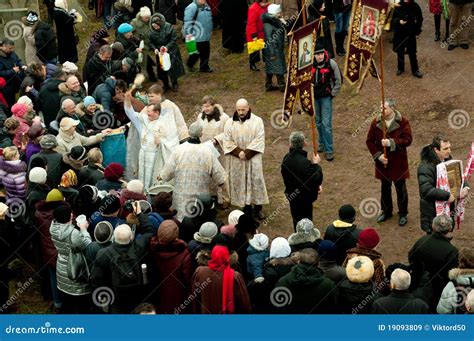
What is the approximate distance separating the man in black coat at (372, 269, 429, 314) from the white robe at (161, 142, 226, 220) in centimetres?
428

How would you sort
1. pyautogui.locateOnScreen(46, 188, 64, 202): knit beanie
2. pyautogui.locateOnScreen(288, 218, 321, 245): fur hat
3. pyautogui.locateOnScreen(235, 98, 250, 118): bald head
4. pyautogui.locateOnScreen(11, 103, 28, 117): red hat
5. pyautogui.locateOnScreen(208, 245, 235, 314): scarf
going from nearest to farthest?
pyautogui.locateOnScreen(208, 245, 235, 314): scarf
pyautogui.locateOnScreen(288, 218, 321, 245): fur hat
pyautogui.locateOnScreen(46, 188, 64, 202): knit beanie
pyautogui.locateOnScreen(235, 98, 250, 118): bald head
pyautogui.locateOnScreen(11, 103, 28, 117): red hat

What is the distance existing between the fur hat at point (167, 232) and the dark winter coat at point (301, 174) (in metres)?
2.73

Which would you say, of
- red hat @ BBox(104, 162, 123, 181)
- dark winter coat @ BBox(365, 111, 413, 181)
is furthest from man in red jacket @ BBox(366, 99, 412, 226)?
red hat @ BBox(104, 162, 123, 181)

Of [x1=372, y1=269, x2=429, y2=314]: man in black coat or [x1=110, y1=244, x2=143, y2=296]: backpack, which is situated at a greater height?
[x1=372, y1=269, x2=429, y2=314]: man in black coat

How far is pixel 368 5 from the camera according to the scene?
549 inches

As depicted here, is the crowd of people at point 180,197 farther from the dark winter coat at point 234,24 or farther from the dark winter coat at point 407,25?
the dark winter coat at point 234,24

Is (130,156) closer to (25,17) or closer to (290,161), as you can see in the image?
(290,161)

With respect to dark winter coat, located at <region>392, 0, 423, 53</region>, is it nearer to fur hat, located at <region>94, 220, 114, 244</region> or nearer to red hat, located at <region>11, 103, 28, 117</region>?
red hat, located at <region>11, 103, 28, 117</region>

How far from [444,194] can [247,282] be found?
3055mm

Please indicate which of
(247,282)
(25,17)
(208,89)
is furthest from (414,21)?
(247,282)

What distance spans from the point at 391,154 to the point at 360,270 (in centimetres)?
390

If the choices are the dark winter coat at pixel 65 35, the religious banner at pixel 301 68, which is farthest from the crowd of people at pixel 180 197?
the dark winter coat at pixel 65 35

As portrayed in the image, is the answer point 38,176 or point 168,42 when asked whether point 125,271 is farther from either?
point 168,42

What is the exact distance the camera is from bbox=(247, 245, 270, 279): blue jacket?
12.3 meters
